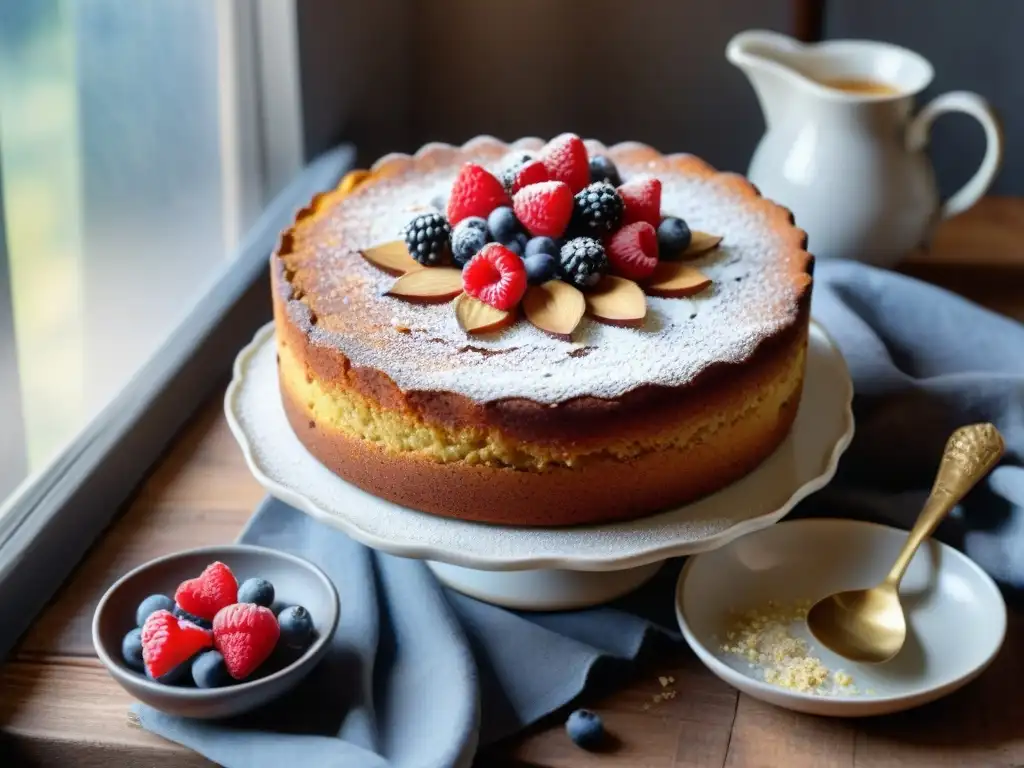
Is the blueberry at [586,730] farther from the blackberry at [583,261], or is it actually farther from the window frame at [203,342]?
the window frame at [203,342]

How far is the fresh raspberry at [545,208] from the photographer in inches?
49.4

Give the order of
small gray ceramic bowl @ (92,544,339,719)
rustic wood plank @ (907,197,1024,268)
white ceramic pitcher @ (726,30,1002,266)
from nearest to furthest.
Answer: small gray ceramic bowl @ (92,544,339,719) < white ceramic pitcher @ (726,30,1002,266) < rustic wood plank @ (907,197,1024,268)

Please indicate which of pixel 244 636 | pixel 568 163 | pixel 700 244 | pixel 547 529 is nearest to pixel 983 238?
pixel 700 244

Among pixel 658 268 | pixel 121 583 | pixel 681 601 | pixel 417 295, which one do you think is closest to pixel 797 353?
pixel 658 268

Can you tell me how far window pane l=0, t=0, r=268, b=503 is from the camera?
1.40 metres

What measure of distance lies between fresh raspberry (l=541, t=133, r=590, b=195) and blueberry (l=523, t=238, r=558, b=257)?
0.38 ft

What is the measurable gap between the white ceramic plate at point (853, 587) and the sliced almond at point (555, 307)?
272 mm

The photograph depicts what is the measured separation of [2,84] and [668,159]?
82 cm

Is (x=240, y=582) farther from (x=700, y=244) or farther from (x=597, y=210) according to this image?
(x=700, y=244)

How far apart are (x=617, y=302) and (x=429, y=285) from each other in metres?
0.20

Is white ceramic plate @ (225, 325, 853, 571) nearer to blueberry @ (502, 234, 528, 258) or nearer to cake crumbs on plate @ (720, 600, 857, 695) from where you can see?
cake crumbs on plate @ (720, 600, 857, 695)

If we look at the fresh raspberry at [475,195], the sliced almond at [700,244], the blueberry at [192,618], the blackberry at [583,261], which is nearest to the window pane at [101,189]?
the blueberry at [192,618]

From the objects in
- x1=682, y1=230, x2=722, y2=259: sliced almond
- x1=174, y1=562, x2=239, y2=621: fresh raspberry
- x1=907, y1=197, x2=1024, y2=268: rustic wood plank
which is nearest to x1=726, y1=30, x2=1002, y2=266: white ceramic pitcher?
x1=907, y1=197, x2=1024, y2=268: rustic wood plank

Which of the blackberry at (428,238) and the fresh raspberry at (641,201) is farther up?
the fresh raspberry at (641,201)
